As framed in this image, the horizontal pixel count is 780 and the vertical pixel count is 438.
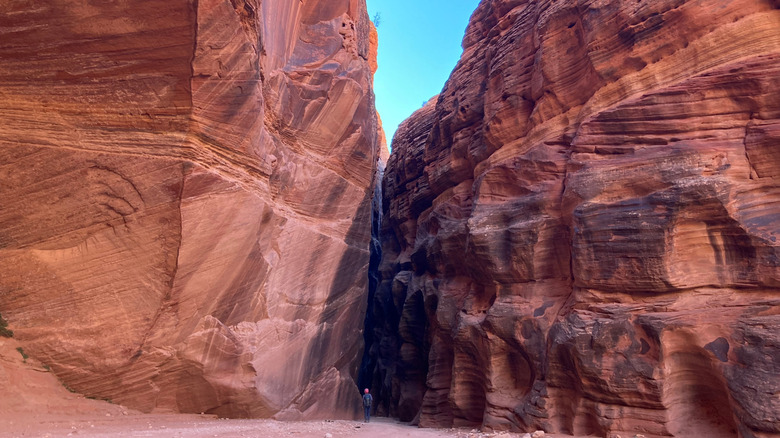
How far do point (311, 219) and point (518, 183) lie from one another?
708cm

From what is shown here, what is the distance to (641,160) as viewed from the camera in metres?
10.2

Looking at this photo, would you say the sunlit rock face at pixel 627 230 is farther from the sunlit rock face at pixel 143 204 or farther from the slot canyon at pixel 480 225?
the sunlit rock face at pixel 143 204

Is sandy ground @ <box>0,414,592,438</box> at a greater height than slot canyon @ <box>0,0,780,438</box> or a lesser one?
lesser

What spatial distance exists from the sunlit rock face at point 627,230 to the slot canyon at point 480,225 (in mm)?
48

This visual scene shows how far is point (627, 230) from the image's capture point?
9.83 metres

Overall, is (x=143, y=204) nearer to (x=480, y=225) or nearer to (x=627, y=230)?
(x=480, y=225)

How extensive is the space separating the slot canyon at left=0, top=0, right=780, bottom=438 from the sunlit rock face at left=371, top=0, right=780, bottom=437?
0.05 meters

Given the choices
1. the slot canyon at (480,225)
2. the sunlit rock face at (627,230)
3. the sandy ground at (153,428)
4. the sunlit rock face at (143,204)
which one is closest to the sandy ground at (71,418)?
the sandy ground at (153,428)

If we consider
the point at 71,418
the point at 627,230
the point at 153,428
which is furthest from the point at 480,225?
the point at 71,418

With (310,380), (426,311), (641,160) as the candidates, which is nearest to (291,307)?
(310,380)

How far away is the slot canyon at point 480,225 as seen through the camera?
A: 29.4 ft

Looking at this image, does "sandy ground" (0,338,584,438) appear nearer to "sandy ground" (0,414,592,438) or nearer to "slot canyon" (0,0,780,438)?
"sandy ground" (0,414,592,438)

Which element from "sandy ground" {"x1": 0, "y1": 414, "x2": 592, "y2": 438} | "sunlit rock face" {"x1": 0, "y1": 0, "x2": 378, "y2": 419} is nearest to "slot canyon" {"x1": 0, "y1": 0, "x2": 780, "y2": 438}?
"sunlit rock face" {"x1": 0, "y1": 0, "x2": 378, "y2": 419}

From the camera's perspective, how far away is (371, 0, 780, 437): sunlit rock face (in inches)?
342
